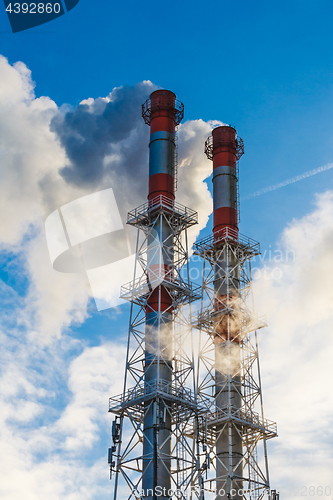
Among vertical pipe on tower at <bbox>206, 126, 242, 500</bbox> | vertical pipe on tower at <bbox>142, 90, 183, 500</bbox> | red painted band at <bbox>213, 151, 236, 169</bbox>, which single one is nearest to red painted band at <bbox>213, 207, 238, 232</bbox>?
vertical pipe on tower at <bbox>206, 126, 242, 500</bbox>

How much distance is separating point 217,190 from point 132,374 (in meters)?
28.1

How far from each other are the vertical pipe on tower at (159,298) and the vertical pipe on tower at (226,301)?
1060 centimetres

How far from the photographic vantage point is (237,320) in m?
67.8

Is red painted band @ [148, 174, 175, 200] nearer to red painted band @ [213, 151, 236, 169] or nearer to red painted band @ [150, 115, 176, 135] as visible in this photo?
red painted band @ [150, 115, 176, 135]

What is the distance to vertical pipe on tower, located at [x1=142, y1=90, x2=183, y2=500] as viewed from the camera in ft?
166

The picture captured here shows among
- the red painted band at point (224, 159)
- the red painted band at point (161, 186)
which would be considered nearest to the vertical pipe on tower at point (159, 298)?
the red painted band at point (161, 186)

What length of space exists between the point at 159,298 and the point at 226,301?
14.4 meters

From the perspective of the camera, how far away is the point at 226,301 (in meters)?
67.8

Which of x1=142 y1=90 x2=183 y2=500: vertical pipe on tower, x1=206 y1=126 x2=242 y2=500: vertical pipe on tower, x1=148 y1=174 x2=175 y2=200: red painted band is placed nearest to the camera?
x1=142 y1=90 x2=183 y2=500: vertical pipe on tower

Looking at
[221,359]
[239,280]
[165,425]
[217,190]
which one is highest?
[217,190]

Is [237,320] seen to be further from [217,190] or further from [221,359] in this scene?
[217,190]

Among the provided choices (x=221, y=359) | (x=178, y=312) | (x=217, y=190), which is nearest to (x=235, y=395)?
(x=221, y=359)

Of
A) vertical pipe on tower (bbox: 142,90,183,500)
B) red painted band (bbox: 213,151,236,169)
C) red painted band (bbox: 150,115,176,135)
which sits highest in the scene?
red painted band (bbox: 213,151,236,169)

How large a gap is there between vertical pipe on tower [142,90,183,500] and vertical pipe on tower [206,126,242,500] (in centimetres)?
1060
